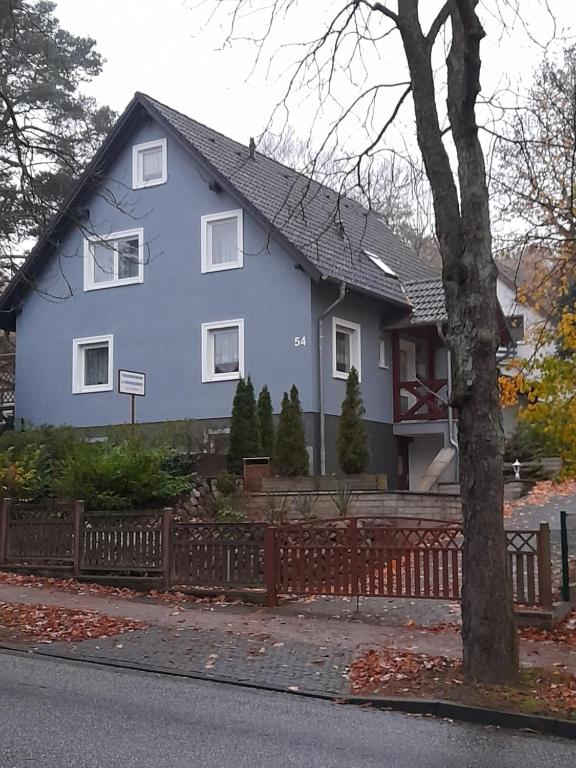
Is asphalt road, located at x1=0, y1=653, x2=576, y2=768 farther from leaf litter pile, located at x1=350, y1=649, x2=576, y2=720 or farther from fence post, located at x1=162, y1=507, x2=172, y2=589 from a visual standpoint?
fence post, located at x1=162, y1=507, x2=172, y2=589

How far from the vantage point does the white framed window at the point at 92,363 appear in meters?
25.6

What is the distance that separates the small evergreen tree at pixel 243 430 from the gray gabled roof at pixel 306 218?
323cm

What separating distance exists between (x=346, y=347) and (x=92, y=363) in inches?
267

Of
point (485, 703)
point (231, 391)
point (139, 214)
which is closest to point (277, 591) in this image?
point (485, 703)

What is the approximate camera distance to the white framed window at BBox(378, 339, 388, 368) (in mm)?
25281

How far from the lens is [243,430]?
20.8 metres

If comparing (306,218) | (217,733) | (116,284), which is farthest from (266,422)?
(217,733)

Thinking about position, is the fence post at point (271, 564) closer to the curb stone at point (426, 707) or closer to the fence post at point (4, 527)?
the curb stone at point (426, 707)

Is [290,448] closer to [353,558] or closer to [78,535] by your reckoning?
[78,535]

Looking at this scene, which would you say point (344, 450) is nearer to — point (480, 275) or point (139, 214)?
point (139, 214)

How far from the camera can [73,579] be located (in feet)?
50.9

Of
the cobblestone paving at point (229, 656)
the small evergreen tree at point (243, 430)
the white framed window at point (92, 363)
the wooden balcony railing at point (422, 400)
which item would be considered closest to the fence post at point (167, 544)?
the cobblestone paving at point (229, 656)

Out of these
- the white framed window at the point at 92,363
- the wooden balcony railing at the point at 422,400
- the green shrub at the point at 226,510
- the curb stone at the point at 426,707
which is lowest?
the curb stone at the point at 426,707

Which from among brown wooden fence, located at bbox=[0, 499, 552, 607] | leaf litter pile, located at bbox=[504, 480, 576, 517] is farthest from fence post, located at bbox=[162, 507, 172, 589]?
leaf litter pile, located at bbox=[504, 480, 576, 517]
